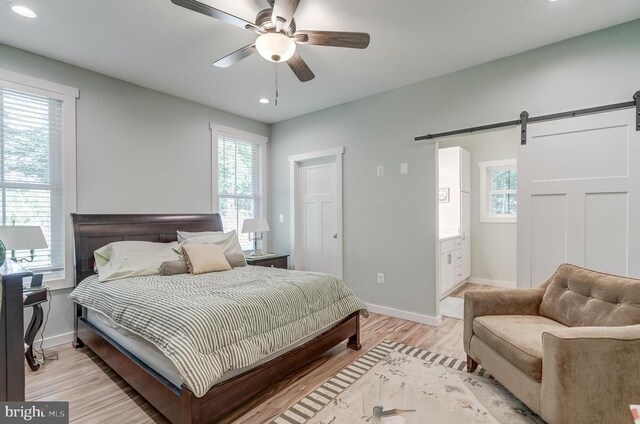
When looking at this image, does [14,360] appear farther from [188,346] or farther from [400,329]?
[400,329]

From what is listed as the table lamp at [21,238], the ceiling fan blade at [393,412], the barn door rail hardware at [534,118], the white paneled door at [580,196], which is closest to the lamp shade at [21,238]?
the table lamp at [21,238]

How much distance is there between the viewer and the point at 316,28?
2.40m

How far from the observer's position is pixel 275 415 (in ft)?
6.05

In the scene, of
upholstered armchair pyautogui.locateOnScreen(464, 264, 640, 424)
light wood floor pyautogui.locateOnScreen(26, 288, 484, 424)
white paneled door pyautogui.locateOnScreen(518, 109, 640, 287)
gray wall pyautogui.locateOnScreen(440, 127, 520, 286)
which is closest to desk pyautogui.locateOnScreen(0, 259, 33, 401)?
light wood floor pyautogui.locateOnScreen(26, 288, 484, 424)

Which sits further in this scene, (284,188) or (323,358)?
(284,188)

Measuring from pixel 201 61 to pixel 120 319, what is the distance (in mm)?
2419

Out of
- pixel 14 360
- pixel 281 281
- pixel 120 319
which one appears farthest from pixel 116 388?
pixel 281 281

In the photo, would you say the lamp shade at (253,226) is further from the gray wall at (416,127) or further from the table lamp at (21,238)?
the table lamp at (21,238)

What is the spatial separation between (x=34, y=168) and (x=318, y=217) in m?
3.24

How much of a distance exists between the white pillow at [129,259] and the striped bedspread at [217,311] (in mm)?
120

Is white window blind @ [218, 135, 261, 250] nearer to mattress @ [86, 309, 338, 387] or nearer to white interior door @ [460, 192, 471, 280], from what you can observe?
mattress @ [86, 309, 338, 387]

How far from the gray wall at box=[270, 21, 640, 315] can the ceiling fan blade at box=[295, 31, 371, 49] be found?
5.48ft

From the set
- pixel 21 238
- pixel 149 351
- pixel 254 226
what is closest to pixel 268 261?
pixel 254 226

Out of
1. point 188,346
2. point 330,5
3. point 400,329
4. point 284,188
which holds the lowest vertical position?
point 400,329
